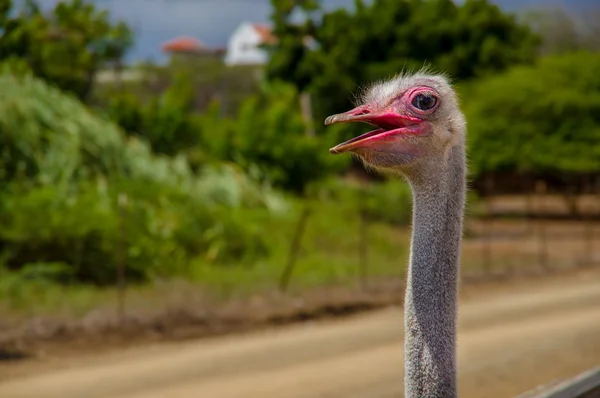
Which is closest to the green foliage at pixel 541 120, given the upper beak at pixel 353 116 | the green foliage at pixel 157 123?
the green foliage at pixel 157 123

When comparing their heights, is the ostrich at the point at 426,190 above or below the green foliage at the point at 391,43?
below

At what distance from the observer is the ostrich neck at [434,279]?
251 cm

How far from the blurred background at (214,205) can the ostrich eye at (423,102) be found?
2.34 ft

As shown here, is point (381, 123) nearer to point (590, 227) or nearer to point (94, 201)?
point (94, 201)

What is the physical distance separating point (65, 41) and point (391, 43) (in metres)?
18.3

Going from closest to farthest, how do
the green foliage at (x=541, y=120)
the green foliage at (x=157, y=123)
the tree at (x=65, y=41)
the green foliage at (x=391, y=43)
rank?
the tree at (x=65, y=41), the green foliage at (x=157, y=123), the green foliage at (x=541, y=120), the green foliage at (x=391, y=43)

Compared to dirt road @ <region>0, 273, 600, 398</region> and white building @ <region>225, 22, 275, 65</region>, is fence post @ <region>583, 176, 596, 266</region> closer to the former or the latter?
dirt road @ <region>0, 273, 600, 398</region>

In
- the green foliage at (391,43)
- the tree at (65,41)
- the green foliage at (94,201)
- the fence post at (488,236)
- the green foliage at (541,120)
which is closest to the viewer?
the tree at (65,41)

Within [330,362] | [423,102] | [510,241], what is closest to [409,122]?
[423,102]

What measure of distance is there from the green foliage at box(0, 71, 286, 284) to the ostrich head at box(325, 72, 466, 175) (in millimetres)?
8079

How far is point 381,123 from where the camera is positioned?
2.67 meters

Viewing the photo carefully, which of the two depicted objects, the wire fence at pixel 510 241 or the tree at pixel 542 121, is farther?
the tree at pixel 542 121

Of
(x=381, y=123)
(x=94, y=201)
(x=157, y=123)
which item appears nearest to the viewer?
(x=381, y=123)

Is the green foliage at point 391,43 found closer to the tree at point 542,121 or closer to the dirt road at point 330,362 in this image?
the tree at point 542,121
